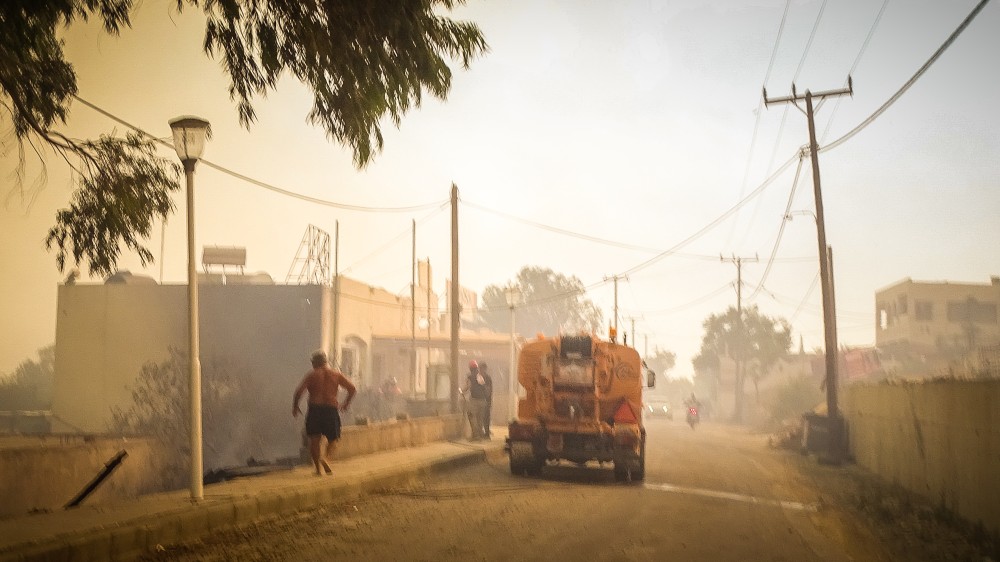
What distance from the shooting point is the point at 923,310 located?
5747 centimetres

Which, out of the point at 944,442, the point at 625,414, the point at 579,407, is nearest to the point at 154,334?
the point at 579,407

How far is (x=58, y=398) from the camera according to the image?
3466cm

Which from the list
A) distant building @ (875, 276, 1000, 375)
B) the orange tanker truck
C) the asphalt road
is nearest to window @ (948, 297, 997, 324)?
distant building @ (875, 276, 1000, 375)

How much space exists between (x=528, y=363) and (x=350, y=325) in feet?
80.2

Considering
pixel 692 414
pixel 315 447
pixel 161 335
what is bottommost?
pixel 692 414

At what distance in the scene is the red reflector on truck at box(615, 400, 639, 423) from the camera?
52.0 feet

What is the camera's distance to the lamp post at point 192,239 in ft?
33.0

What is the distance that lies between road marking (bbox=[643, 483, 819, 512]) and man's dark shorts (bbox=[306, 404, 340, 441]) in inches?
211

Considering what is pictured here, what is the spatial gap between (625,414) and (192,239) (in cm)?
857

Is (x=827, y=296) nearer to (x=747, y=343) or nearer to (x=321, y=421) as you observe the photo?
(x=321, y=421)

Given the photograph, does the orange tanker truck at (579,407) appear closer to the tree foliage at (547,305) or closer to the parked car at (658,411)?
the parked car at (658,411)

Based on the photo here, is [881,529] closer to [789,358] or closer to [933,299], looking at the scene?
[933,299]

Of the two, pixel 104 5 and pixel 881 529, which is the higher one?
pixel 104 5

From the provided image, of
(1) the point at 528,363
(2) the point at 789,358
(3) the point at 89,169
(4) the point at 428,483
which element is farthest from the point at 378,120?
(2) the point at 789,358
